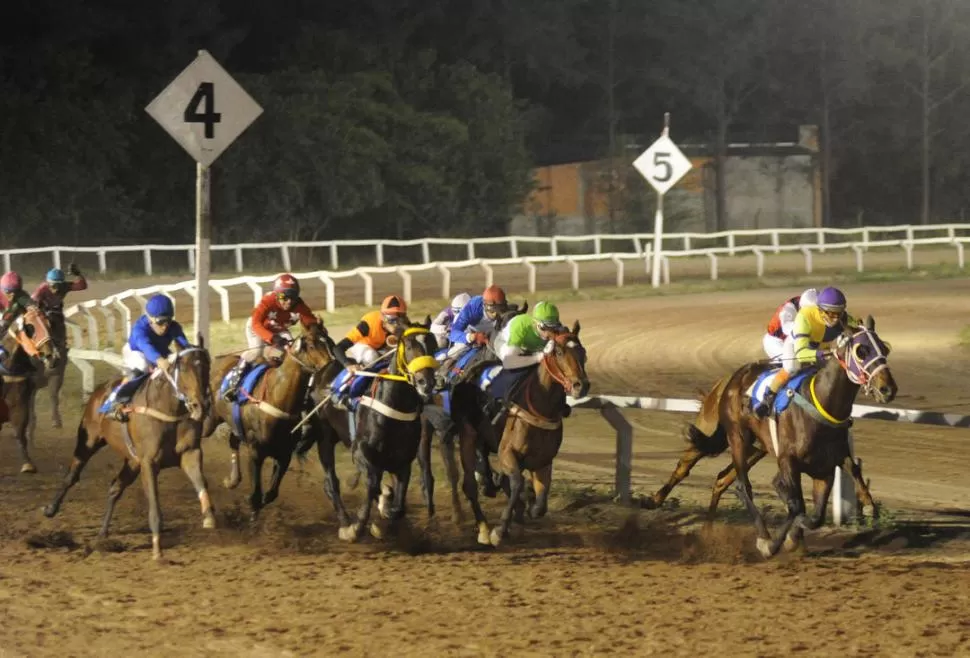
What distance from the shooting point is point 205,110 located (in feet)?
39.3

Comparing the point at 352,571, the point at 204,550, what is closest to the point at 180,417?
the point at 204,550

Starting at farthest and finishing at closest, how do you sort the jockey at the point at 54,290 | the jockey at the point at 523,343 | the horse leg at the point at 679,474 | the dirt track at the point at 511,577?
the jockey at the point at 54,290 < the horse leg at the point at 679,474 < the jockey at the point at 523,343 < the dirt track at the point at 511,577

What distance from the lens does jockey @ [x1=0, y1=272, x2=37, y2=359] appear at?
13477 millimetres

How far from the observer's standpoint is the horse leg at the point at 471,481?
962 cm

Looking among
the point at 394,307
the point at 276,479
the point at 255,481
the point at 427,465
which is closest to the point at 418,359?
the point at 394,307

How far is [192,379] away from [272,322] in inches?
81.8

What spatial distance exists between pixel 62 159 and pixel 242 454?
84.3ft

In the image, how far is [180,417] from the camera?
960cm

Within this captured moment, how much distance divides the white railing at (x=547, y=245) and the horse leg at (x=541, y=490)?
21.2 meters

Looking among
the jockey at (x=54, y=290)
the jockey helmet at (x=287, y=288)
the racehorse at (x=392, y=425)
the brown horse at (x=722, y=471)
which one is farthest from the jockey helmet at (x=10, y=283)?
the brown horse at (x=722, y=471)

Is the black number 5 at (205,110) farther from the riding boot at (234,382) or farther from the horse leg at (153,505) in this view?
the horse leg at (153,505)

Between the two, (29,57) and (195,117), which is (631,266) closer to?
(29,57)

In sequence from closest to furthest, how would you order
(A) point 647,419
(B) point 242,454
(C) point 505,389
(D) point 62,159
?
(C) point 505,389 < (B) point 242,454 < (A) point 647,419 < (D) point 62,159

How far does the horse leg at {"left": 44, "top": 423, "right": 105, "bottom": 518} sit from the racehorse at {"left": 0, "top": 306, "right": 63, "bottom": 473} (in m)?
2.44
